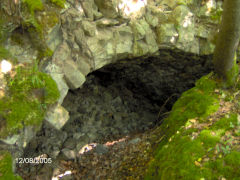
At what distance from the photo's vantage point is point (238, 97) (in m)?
4.23

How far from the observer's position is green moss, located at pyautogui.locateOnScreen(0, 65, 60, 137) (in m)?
2.77

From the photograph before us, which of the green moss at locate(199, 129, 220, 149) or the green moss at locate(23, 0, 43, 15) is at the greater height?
the green moss at locate(23, 0, 43, 15)

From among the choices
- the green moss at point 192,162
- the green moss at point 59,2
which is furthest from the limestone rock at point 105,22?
the green moss at point 192,162

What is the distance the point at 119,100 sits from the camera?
23.0 feet

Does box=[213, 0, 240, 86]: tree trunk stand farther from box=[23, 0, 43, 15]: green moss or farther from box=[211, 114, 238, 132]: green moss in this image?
box=[23, 0, 43, 15]: green moss

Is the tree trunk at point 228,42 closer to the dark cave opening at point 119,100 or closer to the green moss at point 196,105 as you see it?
the green moss at point 196,105

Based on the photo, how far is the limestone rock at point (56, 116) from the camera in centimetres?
327

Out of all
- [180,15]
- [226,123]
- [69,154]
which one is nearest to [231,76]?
[226,123]

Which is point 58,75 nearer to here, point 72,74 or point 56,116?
point 72,74

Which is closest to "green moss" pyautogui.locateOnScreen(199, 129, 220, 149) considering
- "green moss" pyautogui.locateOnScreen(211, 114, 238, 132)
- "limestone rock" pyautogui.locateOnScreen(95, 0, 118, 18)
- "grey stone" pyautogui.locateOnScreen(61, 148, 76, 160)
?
"green moss" pyautogui.locateOnScreen(211, 114, 238, 132)

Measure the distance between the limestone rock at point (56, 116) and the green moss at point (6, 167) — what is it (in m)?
0.78

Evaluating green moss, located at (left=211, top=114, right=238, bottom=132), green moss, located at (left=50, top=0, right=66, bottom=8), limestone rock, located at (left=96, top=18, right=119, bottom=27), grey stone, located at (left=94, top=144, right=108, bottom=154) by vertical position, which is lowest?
grey stone, located at (left=94, top=144, right=108, bottom=154)

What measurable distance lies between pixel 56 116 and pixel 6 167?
1011 millimetres

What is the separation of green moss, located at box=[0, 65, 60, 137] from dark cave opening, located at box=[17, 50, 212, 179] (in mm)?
1587
